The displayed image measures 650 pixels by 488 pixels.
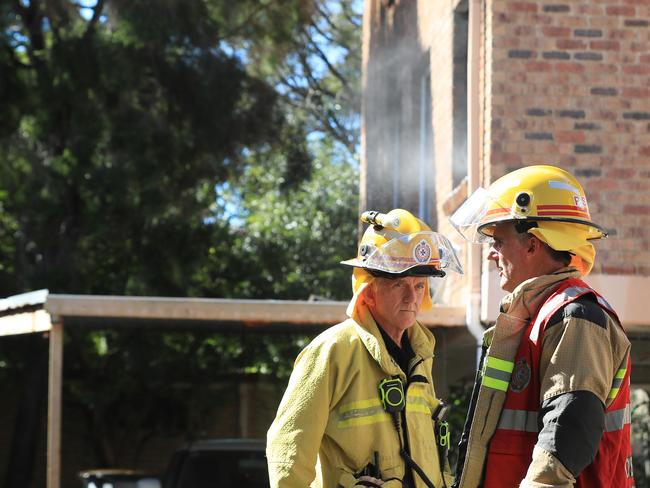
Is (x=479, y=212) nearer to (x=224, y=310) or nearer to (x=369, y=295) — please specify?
(x=369, y=295)

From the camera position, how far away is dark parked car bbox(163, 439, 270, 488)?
846 centimetres

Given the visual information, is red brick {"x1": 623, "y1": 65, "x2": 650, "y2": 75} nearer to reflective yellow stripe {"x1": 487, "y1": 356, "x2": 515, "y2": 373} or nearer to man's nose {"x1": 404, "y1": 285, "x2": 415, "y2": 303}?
man's nose {"x1": 404, "y1": 285, "x2": 415, "y2": 303}

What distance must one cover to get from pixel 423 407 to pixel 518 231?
1.14 meters

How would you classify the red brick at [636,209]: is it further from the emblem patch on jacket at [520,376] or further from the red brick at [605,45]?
the emblem patch on jacket at [520,376]

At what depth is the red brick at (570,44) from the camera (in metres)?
8.38

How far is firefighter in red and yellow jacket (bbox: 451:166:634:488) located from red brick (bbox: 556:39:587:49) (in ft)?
17.4

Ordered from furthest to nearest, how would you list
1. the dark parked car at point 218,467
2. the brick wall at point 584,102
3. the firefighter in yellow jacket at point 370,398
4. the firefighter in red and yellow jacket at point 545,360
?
1. the dark parked car at point 218,467
2. the brick wall at point 584,102
3. the firefighter in yellow jacket at point 370,398
4. the firefighter in red and yellow jacket at point 545,360

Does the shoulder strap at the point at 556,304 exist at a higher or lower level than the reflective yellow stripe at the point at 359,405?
higher

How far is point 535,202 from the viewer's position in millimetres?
3205

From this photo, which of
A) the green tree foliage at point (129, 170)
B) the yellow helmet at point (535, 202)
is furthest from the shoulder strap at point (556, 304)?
the green tree foliage at point (129, 170)

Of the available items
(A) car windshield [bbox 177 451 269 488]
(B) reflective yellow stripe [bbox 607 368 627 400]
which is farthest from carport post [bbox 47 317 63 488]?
(B) reflective yellow stripe [bbox 607 368 627 400]

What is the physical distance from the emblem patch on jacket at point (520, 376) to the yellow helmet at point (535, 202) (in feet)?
1.39

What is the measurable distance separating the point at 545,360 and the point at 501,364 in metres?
0.15

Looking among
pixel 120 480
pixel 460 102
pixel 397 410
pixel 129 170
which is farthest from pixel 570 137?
pixel 129 170
